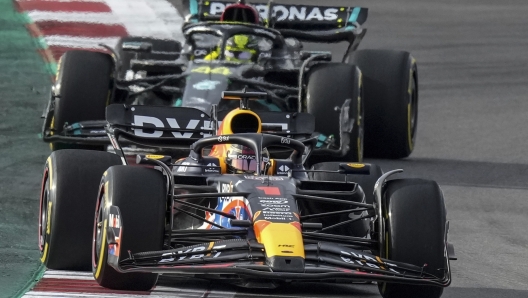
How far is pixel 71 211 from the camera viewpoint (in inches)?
352

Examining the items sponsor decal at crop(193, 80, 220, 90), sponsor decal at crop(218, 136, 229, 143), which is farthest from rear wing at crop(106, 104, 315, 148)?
sponsor decal at crop(218, 136, 229, 143)

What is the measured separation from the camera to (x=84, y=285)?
8.78m

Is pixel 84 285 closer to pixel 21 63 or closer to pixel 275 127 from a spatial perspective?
pixel 275 127

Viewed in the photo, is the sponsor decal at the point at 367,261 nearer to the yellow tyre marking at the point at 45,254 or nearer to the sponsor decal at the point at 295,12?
the yellow tyre marking at the point at 45,254

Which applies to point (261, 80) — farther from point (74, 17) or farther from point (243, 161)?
point (74, 17)

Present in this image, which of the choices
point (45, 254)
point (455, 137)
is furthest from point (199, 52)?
point (45, 254)

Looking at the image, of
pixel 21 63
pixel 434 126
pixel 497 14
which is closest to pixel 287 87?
pixel 434 126

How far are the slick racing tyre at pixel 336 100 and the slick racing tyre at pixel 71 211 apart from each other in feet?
14.1

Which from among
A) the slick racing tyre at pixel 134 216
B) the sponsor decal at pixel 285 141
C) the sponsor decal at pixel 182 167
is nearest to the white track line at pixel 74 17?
the sponsor decal at pixel 182 167

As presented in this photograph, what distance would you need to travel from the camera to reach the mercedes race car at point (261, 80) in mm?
13125

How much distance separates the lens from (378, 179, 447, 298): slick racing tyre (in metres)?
8.09

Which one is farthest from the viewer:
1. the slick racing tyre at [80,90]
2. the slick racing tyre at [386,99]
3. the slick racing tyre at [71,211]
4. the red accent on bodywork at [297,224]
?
the slick racing tyre at [386,99]

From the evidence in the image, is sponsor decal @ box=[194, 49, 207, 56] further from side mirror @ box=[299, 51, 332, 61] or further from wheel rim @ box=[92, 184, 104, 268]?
wheel rim @ box=[92, 184, 104, 268]

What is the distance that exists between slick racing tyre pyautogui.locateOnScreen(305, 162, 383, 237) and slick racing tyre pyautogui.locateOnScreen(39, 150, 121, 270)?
4.64 ft
